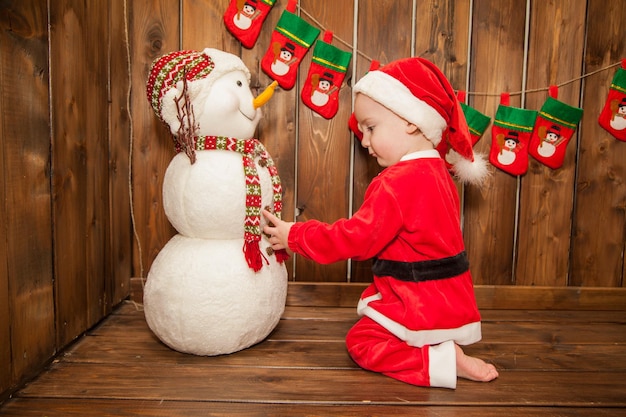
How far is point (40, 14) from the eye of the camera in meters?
1.01

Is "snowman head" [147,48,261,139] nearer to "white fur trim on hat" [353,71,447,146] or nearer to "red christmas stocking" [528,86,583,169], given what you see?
"white fur trim on hat" [353,71,447,146]

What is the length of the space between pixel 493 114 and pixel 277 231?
3.20 feet

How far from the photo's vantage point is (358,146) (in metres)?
1.58

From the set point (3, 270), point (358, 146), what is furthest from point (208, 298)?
point (358, 146)

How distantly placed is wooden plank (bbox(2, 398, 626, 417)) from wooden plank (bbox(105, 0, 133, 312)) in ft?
1.74

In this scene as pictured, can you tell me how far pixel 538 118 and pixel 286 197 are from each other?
976 mm

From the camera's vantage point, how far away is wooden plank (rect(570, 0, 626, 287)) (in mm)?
1575

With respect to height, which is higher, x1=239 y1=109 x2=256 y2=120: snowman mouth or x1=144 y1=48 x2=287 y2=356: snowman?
x1=239 y1=109 x2=256 y2=120: snowman mouth

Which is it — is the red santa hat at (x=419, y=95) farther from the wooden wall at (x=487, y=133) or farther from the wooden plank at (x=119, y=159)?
the wooden plank at (x=119, y=159)

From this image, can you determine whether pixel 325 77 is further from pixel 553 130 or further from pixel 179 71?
pixel 553 130

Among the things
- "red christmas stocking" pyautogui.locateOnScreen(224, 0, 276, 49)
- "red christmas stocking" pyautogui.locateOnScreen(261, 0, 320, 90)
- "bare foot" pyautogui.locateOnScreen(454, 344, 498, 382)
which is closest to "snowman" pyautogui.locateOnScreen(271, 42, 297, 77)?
"red christmas stocking" pyautogui.locateOnScreen(261, 0, 320, 90)

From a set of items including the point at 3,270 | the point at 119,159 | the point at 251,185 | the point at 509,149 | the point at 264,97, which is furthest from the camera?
the point at 509,149

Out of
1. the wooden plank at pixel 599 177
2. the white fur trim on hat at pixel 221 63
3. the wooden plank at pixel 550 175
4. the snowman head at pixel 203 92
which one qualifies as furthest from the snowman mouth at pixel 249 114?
the wooden plank at pixel 599 177

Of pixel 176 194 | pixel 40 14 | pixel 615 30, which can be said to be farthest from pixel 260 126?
pixel 615 30
